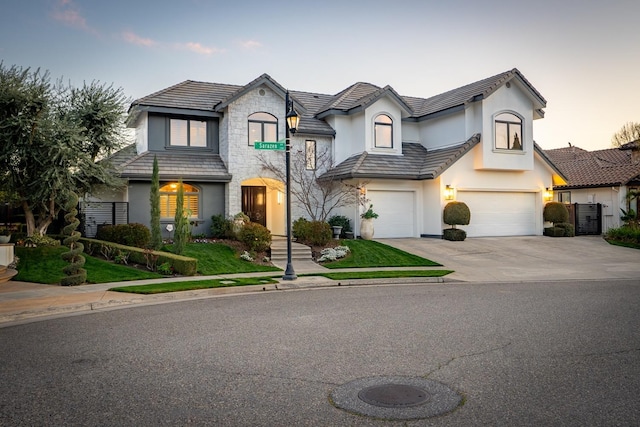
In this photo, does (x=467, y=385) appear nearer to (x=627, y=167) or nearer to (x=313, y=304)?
(x=313, y=304)

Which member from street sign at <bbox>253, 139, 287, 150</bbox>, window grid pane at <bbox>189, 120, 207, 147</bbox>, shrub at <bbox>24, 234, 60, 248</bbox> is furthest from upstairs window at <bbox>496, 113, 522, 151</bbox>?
shrub at <bbox>24, 234, 60, 248</bbox>

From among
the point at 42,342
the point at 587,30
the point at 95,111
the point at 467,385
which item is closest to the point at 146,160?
the point at 95,111

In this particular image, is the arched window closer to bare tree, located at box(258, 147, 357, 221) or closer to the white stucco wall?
bare tree, located at box(258, 147, 357, 221)

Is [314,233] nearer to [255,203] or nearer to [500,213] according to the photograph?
[255,203]

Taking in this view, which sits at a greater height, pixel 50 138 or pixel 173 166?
pixel 50 138

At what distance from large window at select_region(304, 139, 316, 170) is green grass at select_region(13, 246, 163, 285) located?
12323mm

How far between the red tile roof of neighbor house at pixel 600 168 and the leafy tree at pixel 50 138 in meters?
24.4

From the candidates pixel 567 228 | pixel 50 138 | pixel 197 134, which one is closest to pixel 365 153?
pixel 197 134

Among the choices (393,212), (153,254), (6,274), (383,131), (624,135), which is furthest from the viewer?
(624,135)

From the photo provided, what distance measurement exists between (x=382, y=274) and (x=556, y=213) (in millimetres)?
16434

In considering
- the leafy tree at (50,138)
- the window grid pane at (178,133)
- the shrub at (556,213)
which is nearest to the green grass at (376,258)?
the window grid pane at (178,133)

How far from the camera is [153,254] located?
18.0 meters

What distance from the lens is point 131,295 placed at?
42.6 feet

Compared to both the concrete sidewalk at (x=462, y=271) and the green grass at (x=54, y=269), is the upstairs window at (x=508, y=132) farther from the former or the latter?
the green grass at (x=54, y=269)
